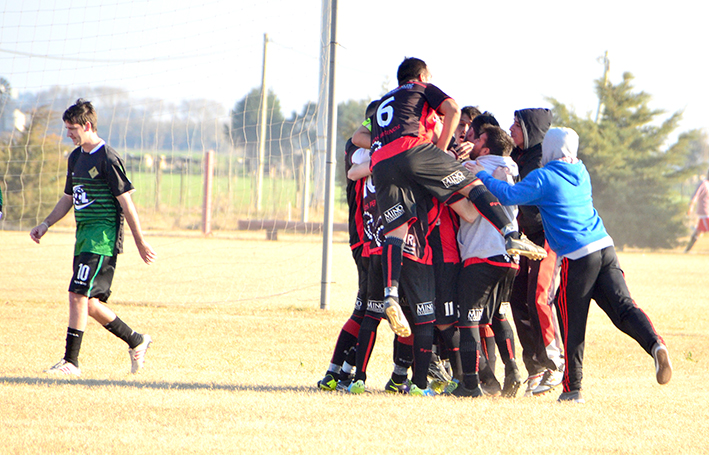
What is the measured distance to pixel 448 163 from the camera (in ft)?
15.3

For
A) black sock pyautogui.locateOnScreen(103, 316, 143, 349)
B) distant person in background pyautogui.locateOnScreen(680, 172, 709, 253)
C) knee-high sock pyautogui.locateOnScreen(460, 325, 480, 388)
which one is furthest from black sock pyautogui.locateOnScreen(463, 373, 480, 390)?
distant person in background pyautogui.locateOnScreen(680, 172, 709, 253)

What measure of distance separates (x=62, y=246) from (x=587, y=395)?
15223mm

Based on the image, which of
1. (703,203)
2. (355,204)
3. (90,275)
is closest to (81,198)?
(90,275)

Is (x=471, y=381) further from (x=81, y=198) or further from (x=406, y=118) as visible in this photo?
(x=81, y=198)

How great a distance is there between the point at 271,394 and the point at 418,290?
118 centimetres

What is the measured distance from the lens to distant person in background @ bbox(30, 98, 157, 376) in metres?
5.31

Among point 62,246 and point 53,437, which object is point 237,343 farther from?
point 62,246

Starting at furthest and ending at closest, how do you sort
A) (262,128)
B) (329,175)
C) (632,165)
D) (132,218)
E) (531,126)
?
(632,165)
(262,128)
(329,175)
(531,126)
(132,218)

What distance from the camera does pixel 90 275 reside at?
530 cm

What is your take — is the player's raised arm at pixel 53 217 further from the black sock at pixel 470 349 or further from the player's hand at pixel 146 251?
the black sock at pixel 470 349

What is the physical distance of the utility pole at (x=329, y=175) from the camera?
9.69m

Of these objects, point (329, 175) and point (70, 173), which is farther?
point (329, 175)

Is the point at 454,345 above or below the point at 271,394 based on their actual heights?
above

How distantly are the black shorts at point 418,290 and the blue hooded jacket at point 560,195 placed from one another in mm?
697
